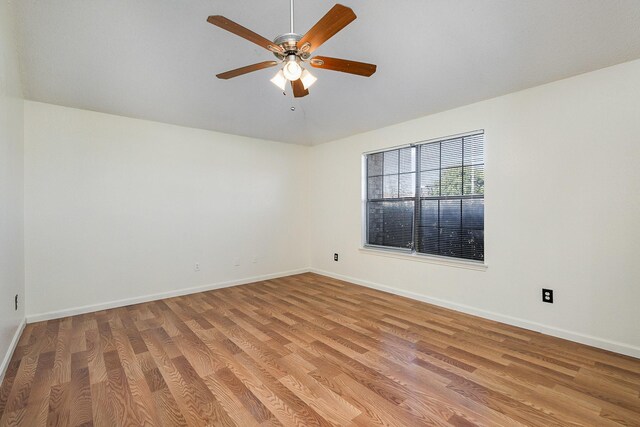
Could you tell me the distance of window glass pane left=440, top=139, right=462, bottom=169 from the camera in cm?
362

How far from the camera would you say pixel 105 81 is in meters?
2.89

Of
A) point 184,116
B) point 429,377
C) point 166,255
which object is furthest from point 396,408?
point 184,116

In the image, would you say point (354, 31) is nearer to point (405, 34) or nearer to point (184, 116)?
point (405, 34)

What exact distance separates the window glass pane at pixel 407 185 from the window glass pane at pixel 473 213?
29.6 inches

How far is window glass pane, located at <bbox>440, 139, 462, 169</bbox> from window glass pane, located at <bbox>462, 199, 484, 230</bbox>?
19.9 inches

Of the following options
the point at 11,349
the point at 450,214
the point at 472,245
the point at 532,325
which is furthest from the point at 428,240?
the point at 11,349

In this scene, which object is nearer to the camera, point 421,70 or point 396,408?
point 396,408

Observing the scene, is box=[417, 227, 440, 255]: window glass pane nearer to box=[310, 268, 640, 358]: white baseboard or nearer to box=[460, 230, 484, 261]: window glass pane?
box=[460, 230, 484, 261]: window glass pane

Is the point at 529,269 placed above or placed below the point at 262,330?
above

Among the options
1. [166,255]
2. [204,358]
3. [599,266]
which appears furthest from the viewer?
[166,255]

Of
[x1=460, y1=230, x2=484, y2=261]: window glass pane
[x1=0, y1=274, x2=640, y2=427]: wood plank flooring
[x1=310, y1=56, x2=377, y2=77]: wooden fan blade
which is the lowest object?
[x1=0, y1=274, x2=640, y2=427]: wood plank flooring

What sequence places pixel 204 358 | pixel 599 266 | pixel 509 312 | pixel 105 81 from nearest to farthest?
1. pixel 204 358
2. pixel 599 266
3. pixel 105 81
4. pixel 509 312

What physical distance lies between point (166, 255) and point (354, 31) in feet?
12.1

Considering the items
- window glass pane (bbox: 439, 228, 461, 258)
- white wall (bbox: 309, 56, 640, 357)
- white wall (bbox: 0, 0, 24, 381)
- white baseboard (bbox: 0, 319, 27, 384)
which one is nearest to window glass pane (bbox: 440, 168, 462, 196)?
white wall (bbox: 309, 56, 640, 357)
